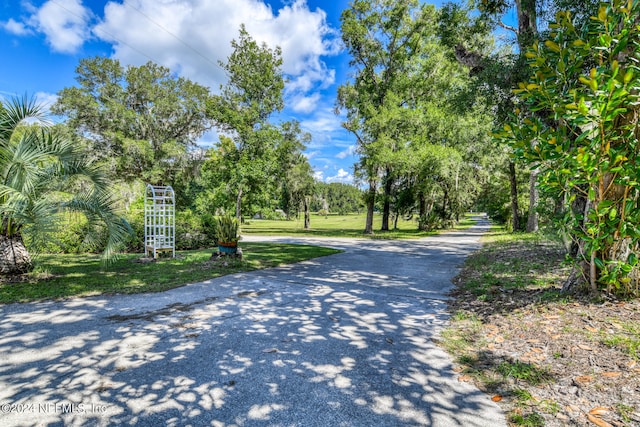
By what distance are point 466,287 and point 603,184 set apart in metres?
2.83

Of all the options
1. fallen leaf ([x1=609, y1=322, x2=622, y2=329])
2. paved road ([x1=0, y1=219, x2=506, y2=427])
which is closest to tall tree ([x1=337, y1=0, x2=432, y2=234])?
paved road ([x1=0, y1=219, x2=506, y2=427])

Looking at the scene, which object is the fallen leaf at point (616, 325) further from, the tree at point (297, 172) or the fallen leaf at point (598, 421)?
the tree at point (297, 172)

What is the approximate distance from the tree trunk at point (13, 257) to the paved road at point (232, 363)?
6.46ft

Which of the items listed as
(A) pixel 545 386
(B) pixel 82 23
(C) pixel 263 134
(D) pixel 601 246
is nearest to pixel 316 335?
(A) pixel 545 386

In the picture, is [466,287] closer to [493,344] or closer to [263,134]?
[493,344]

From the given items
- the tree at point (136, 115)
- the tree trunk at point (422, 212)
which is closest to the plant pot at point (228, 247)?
the tree trunk at point (422, 212)

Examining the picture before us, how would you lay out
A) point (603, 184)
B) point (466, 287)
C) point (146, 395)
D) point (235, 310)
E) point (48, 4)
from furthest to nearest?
point (48, 4) → point (466, 287) → point (235, 310) → point (603, 184) → point (146, 395)

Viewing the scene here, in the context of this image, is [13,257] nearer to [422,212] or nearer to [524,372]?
[524,372]

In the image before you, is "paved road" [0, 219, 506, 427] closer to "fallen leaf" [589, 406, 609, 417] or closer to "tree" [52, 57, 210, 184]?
"fallen leaf" [589, 406, 609, 417]

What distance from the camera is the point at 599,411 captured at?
1.92 m

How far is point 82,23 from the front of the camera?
35.9ft

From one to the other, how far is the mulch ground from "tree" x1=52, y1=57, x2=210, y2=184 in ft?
77.0

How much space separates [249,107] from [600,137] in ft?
59.4

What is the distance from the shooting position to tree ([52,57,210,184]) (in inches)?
830
